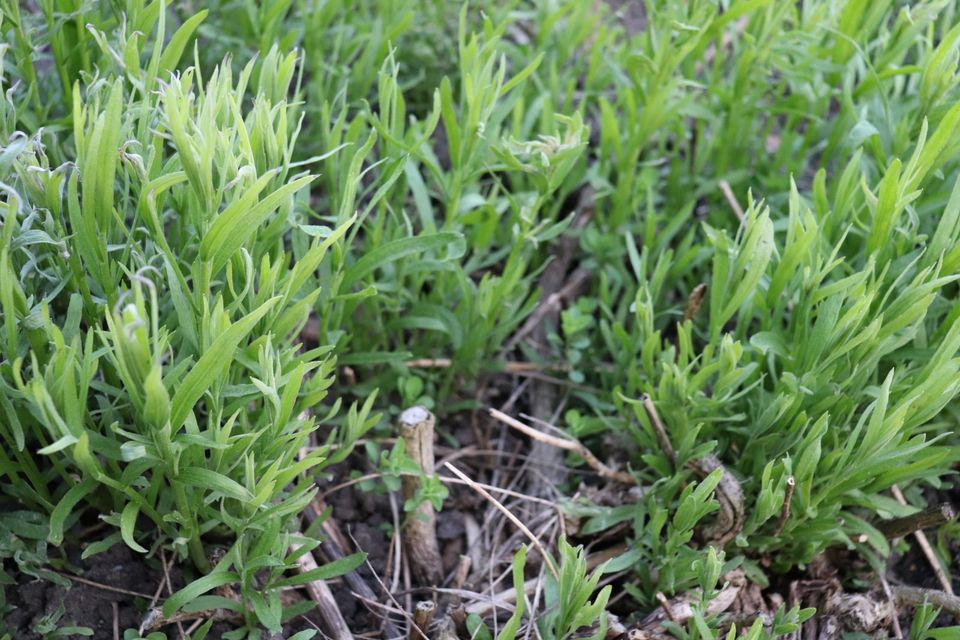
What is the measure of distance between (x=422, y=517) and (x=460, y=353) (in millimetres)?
357

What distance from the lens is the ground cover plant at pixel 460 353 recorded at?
1.43m

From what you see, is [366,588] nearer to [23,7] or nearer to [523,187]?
[523,187]

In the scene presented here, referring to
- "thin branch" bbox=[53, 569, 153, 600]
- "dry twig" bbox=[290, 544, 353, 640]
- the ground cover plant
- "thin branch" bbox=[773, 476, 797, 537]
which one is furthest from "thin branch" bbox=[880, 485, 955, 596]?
"thin branch" bbox=[53, 569, 153, 600]

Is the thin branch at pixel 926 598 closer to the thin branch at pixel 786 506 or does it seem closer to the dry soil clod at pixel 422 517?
the thin branch at pixel 786 506

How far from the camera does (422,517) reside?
1.80 metres

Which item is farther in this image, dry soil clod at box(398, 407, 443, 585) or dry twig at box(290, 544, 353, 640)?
dry soil clod at box(398, 407, 443, 585)

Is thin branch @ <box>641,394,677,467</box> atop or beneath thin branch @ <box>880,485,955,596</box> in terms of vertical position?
atop

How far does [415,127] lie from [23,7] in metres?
1.22

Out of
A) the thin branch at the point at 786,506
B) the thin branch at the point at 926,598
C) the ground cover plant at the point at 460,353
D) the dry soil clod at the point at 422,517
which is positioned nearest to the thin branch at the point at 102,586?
the ground cover plant at the point at 460,353

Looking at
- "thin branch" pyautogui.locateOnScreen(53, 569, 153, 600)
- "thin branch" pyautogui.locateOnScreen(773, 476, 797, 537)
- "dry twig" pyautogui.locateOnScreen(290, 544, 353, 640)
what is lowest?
"dry twig" pyautogui.locateOnScreen(290, 544, 353, 640)

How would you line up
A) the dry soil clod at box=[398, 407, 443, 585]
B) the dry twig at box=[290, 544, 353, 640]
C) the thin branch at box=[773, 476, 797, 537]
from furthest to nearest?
the dry soil clod at box=[398, 407, 443, 585], the dry twig at box=[290, 544, 353, 640], the thin branch at box=[773, 476, 797, 537]

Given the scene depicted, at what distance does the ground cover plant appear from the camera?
1.43 meters

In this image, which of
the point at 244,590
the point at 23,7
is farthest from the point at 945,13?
the point at 23,7

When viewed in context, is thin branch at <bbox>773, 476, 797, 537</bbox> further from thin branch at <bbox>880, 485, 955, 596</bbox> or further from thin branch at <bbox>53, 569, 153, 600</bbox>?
thin branch at <bbox>53, 569, 153, 600</bbox>
